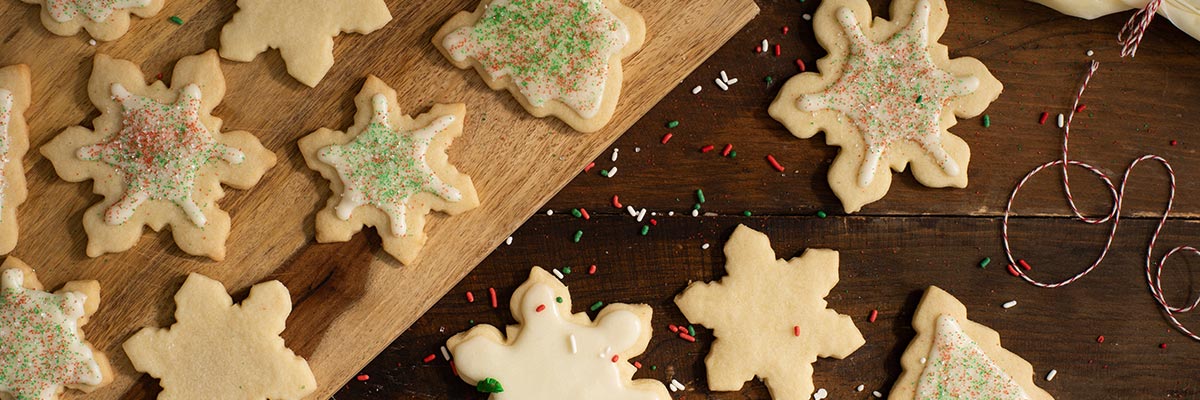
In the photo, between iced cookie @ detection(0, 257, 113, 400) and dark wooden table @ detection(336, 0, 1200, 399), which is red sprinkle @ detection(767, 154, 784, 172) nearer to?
dark wooden table @ detection(336, 0, 1200, 399)

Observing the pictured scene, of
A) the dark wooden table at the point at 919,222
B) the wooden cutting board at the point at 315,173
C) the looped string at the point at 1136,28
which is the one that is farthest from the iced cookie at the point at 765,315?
the looped string at the point at 1136,28

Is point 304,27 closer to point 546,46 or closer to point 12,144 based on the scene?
point 546,46

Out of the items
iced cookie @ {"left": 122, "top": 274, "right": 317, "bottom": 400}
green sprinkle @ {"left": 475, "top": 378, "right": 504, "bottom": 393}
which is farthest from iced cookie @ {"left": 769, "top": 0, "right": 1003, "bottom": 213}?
iced cookie @ {"left": 122, "top": 274, "right": 317, "bottom": 400}

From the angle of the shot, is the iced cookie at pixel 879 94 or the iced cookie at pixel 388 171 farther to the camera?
the iced cookie at pixel 879 94

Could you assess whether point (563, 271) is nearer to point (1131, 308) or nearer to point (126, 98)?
point (126, 98)

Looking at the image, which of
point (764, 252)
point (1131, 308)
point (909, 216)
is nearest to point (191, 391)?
point (764, 252)

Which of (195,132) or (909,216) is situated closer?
(195,132)

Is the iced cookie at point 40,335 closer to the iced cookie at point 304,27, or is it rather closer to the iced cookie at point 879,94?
the iced cookie at point 304,27
